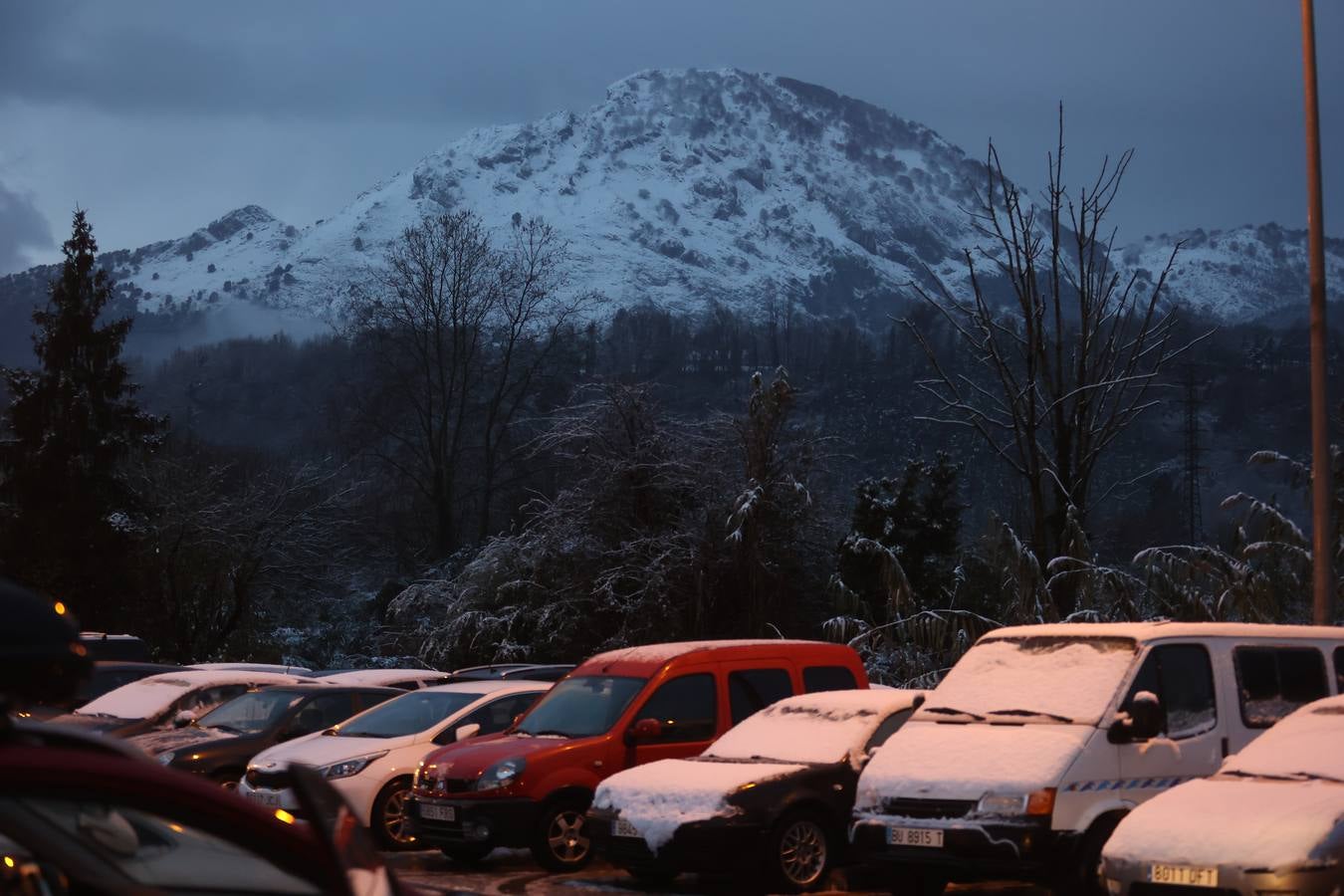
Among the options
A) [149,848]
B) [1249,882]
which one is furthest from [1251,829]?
[149,848]

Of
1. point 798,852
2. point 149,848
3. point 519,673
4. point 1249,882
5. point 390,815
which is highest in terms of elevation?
point 149,848

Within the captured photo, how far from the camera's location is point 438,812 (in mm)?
13281

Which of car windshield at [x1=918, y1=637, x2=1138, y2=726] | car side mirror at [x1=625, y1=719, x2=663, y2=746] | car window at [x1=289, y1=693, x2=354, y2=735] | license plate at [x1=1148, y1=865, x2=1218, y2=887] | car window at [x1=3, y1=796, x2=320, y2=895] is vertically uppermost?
car window at [x1=3, y1=796, x2=320, y2=895]

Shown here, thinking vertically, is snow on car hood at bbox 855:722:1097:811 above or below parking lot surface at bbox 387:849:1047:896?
above

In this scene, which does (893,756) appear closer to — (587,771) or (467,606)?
(587,771)

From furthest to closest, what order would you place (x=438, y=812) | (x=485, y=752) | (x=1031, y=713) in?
(x=485, y=752)
(x=438, y=812)
(x=1031, y=713)

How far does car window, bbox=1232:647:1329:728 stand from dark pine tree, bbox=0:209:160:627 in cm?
3606

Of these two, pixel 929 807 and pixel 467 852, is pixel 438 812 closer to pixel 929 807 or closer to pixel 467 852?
pixel 467 852

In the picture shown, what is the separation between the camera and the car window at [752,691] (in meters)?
14.3

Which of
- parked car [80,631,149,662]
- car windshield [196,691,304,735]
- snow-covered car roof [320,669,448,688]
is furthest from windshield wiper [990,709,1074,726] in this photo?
parked car [80,631,149,662]

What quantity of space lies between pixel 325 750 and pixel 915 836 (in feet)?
22.9

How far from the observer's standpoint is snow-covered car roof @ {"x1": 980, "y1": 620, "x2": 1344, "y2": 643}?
36.3ft

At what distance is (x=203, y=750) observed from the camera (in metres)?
16.7

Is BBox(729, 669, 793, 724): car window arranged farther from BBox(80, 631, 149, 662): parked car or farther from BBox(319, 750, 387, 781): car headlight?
BBox(80, 631, 149, 662): parked car
